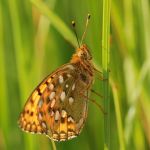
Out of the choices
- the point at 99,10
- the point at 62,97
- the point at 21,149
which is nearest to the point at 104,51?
the point at 99,10

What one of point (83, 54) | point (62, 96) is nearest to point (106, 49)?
point (83, 54)

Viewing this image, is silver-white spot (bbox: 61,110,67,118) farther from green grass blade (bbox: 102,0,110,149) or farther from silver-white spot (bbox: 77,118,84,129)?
green grass blade (bbox: 102,0,110,149)

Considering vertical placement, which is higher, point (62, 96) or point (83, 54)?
point (83, 54)

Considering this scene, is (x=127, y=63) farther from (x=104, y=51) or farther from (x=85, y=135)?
(x=104, y=51)

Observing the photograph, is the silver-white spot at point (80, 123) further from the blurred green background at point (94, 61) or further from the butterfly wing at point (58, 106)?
the blurred green background at point (94, 61)

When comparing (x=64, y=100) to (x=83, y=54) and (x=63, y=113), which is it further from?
(x=83, y=54)

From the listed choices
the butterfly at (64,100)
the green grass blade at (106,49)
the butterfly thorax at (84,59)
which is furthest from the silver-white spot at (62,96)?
the green grass blade at (106,49)
